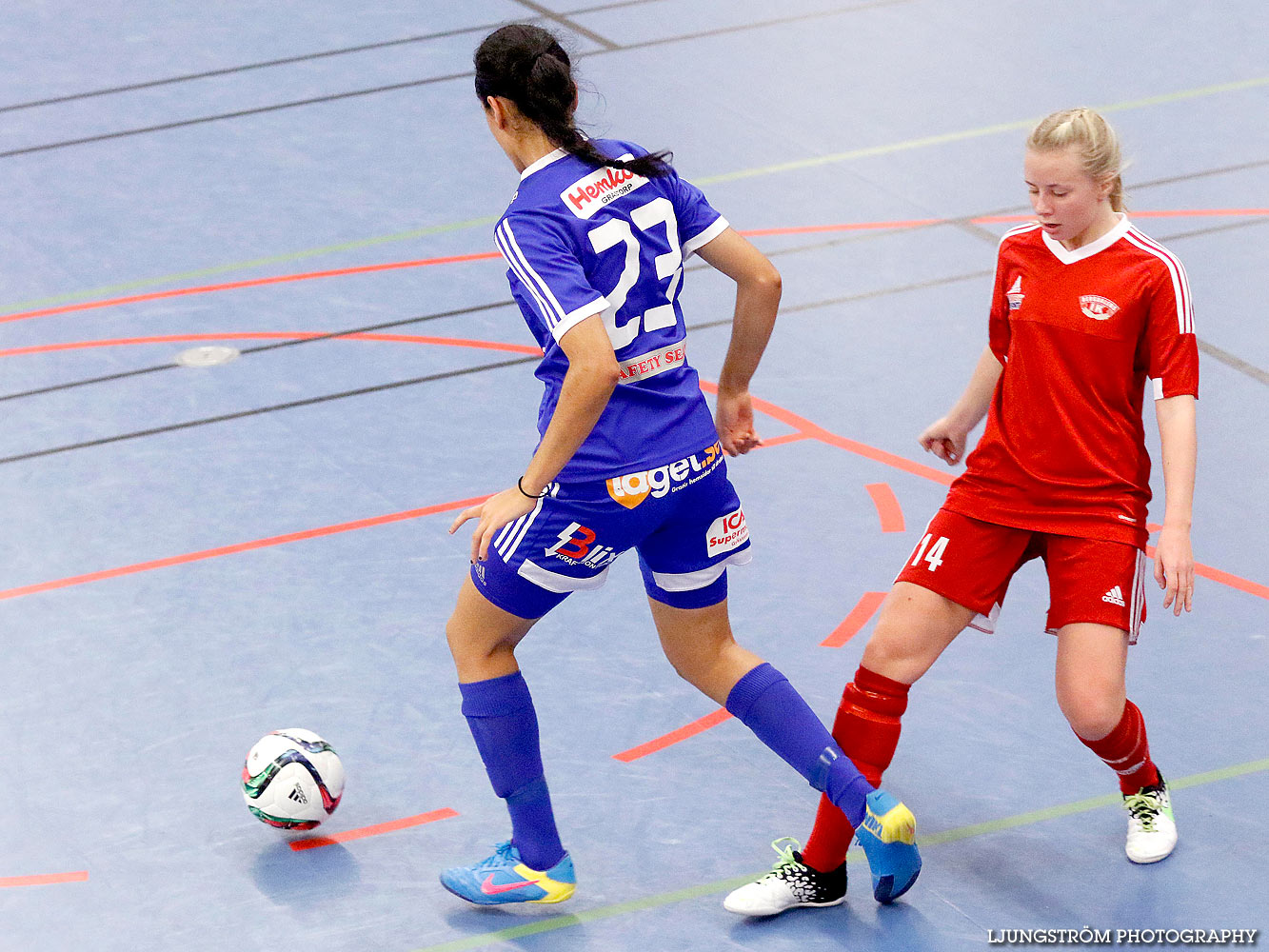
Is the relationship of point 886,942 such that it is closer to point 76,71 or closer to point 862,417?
point 862,417

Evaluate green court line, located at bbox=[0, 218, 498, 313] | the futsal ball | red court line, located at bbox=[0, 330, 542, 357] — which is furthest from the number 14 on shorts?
green court line, located at bbox=[0, 218, 498, 313]

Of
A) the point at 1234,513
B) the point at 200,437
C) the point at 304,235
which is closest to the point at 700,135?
the point at 304,235

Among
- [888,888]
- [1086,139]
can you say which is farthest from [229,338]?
[1086,139]

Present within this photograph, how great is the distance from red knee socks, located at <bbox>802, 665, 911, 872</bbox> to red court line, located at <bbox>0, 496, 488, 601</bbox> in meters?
2.18

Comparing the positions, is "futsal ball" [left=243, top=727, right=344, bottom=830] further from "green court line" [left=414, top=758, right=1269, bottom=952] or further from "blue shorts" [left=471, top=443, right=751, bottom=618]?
"blue shorts" [left=471, top=443, right=751, bottom=618]

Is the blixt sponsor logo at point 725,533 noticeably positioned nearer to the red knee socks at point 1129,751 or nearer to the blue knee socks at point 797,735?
the blue knee socks at point 797,735

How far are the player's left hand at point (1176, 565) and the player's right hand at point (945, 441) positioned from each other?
589mm

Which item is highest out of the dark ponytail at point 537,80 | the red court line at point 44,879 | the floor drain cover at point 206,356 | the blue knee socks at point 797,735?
the dark ponytail at point 537,80

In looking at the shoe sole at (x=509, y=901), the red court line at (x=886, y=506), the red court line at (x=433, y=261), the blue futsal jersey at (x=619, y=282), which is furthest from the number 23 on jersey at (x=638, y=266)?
the red court line at (x=433, y=261)

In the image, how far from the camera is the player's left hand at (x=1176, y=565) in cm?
333

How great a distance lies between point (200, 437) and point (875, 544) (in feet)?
8.49

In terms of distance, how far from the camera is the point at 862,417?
598 cm

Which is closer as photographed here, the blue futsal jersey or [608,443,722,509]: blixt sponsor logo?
the blue futsal jersey

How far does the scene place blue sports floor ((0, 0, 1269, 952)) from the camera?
3.88 meters
